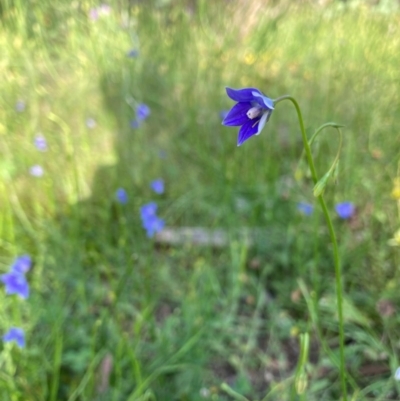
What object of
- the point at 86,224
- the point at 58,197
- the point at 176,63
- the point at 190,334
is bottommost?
the point at 190,334

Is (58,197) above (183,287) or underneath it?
above

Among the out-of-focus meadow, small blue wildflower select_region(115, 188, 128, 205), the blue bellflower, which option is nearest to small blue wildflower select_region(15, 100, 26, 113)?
the out-of-focus meadow

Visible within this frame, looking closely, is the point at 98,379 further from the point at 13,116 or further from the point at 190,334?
the point at 13,116

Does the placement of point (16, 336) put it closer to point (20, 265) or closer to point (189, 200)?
point (20, 265)

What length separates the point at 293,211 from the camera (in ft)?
6.22

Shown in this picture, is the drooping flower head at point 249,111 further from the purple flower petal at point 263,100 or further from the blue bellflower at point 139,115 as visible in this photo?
the blue bellflower at point 139,115

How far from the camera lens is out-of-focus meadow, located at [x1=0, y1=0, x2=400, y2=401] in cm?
132

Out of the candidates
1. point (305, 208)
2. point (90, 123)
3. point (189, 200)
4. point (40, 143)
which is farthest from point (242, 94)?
point (90, 123)

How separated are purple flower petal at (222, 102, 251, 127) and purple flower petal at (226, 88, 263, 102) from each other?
3cm

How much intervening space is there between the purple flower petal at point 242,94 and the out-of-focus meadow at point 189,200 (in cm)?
39

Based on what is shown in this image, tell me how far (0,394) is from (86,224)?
0.89 m

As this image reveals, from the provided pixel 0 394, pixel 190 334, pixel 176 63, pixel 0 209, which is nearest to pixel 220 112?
pixel 176 63

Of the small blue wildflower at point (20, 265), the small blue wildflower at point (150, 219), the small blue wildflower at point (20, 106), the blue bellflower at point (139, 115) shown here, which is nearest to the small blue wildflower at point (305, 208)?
the small blue wildflower at point (150, 219)

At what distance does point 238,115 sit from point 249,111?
0.03 metres
